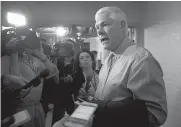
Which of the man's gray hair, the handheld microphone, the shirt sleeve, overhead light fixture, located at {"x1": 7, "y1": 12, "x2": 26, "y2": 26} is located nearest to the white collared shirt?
the shirt sleeve

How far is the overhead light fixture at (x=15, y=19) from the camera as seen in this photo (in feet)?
3.50

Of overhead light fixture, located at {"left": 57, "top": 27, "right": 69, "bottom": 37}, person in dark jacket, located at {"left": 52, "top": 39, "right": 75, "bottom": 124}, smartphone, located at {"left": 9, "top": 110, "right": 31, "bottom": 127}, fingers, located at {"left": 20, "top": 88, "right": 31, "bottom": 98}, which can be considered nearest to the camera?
smartphone, located at {"left": 9, "top": 110, "right": 31, "bottom": 127}

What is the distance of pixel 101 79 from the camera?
1162 millimetres

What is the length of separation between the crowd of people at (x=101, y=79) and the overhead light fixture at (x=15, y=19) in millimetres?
125

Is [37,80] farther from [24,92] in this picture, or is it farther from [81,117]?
[81,117]

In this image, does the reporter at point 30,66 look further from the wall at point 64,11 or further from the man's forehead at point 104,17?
the man's forehead at point 104,17

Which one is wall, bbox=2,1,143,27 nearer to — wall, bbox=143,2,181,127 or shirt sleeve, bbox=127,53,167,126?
wall, bbox=143,2,181,127

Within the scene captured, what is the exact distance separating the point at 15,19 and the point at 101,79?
71 centimetres

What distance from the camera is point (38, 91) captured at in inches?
43.5

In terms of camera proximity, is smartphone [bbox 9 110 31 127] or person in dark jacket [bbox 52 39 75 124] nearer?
smartphone [bbox 9 110 31 127]

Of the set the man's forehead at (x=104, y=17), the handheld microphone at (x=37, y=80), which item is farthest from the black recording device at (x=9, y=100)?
the man's forehead at (x=104, y=17)

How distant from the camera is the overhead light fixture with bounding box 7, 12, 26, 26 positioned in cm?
107

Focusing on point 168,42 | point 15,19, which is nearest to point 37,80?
point 15,19

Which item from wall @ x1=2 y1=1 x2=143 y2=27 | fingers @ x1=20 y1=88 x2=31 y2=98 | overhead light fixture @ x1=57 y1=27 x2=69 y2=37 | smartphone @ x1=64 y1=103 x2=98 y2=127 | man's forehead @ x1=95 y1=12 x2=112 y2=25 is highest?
wall @ x1=2 y1=1 x2=143 y2=27
